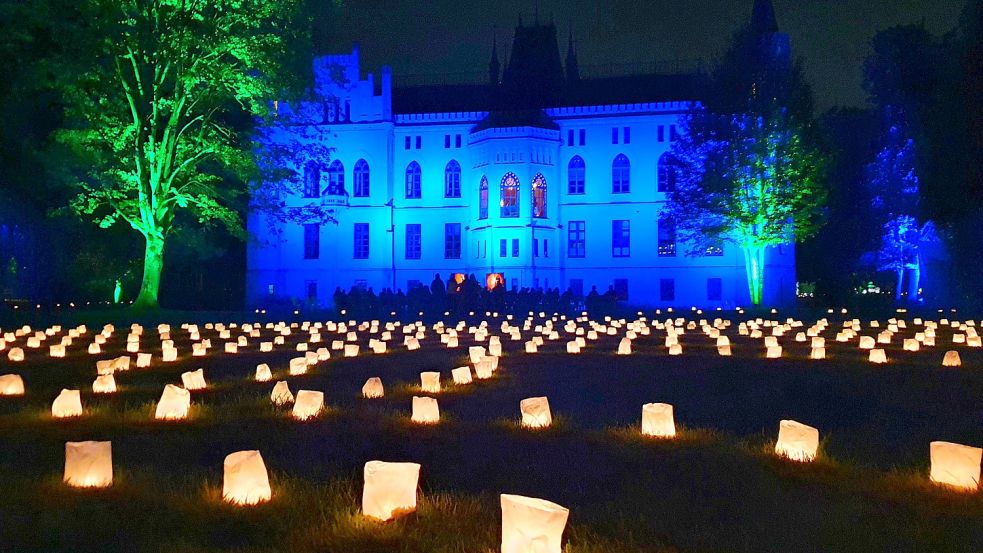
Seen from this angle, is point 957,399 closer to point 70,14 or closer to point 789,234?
point 70,14

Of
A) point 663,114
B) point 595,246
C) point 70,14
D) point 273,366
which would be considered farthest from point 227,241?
A: point 273,366

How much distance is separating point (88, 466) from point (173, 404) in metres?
2.58

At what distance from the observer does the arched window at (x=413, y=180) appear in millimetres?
55312

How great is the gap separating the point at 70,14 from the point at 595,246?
3605cm

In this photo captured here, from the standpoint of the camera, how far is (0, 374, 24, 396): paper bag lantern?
29.8 feet

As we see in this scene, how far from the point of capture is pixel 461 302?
31.0 m

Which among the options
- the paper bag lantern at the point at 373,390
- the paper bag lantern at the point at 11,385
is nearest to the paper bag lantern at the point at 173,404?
the paper bag lantern at the point at 373,390

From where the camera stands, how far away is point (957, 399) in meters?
8.98

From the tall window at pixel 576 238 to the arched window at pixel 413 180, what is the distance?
9.95 metres

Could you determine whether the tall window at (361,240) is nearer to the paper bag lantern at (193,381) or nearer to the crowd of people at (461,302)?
the crowd of people at (461,302)

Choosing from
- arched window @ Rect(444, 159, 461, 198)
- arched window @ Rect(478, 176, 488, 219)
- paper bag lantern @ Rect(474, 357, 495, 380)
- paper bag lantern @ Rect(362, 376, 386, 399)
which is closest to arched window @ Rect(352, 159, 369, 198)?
arched window @ Rect(444, 159, 461, 198)

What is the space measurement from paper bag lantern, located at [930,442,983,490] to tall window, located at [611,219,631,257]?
1951 inches

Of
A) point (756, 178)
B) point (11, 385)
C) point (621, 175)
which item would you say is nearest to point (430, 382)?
point (11, 385)

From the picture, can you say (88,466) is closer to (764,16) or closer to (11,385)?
(11,385)
